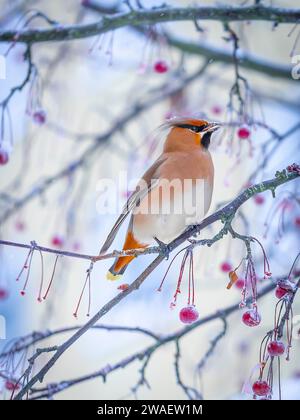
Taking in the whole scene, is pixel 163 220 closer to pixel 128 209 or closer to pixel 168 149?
pixel 128 209

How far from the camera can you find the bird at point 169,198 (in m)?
1.67

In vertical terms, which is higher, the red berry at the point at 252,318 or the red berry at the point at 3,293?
the red berry at the point at 3,293

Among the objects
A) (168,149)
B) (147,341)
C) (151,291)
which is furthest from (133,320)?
(168,149)

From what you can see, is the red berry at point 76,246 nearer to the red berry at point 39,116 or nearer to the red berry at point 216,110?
the red berry at point 39,116

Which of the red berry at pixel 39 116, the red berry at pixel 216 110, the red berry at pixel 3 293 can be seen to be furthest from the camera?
the red berry at pixel 216 110

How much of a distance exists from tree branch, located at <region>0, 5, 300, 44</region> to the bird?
0.30 meters

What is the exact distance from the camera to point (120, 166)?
8.64ft

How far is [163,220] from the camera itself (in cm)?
170

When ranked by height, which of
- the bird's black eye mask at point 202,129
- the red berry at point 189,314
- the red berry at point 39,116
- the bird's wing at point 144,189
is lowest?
the red berry at point 189,314

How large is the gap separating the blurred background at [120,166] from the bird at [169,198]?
0.24 m

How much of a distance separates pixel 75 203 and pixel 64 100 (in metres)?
0.61

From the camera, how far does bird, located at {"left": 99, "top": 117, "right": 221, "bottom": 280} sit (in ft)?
5.47

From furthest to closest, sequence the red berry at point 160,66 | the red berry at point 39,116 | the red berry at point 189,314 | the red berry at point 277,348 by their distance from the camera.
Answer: the red berry at point 160,66, the red berry at point 39,116, the red berry at point 189,314, the red berry at point 277,348

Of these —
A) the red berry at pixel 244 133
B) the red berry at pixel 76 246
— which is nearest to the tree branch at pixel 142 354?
the red berry at pixel 244 133
